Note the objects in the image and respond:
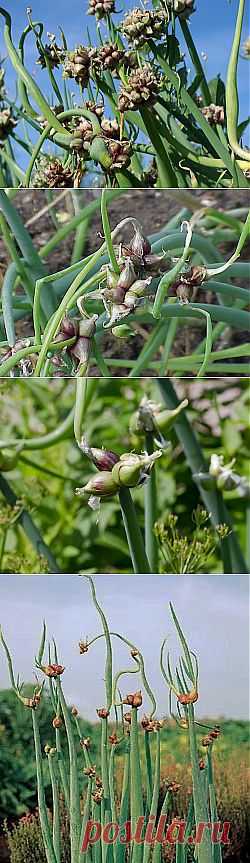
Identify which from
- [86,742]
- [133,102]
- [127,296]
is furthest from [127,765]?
[133,102]

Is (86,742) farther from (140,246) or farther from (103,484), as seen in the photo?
(140,246)

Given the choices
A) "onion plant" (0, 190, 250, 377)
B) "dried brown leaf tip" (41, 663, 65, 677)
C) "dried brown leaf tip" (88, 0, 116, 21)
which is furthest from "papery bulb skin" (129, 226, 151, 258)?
"dried brown leaf tip" (41, 663, 65, 677)

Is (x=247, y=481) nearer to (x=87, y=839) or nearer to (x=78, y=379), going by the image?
(x=78, y=379)

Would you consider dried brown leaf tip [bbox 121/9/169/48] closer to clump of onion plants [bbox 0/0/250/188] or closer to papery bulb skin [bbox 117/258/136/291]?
clump of onion plants [bbox 0/0/250/188]

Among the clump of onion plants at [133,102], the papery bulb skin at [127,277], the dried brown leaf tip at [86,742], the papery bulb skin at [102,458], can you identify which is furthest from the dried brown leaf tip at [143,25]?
the dried brown leaf tip at [86,742]

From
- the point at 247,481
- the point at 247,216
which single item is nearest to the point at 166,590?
the point at 247,481

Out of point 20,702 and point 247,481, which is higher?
point 247,481
